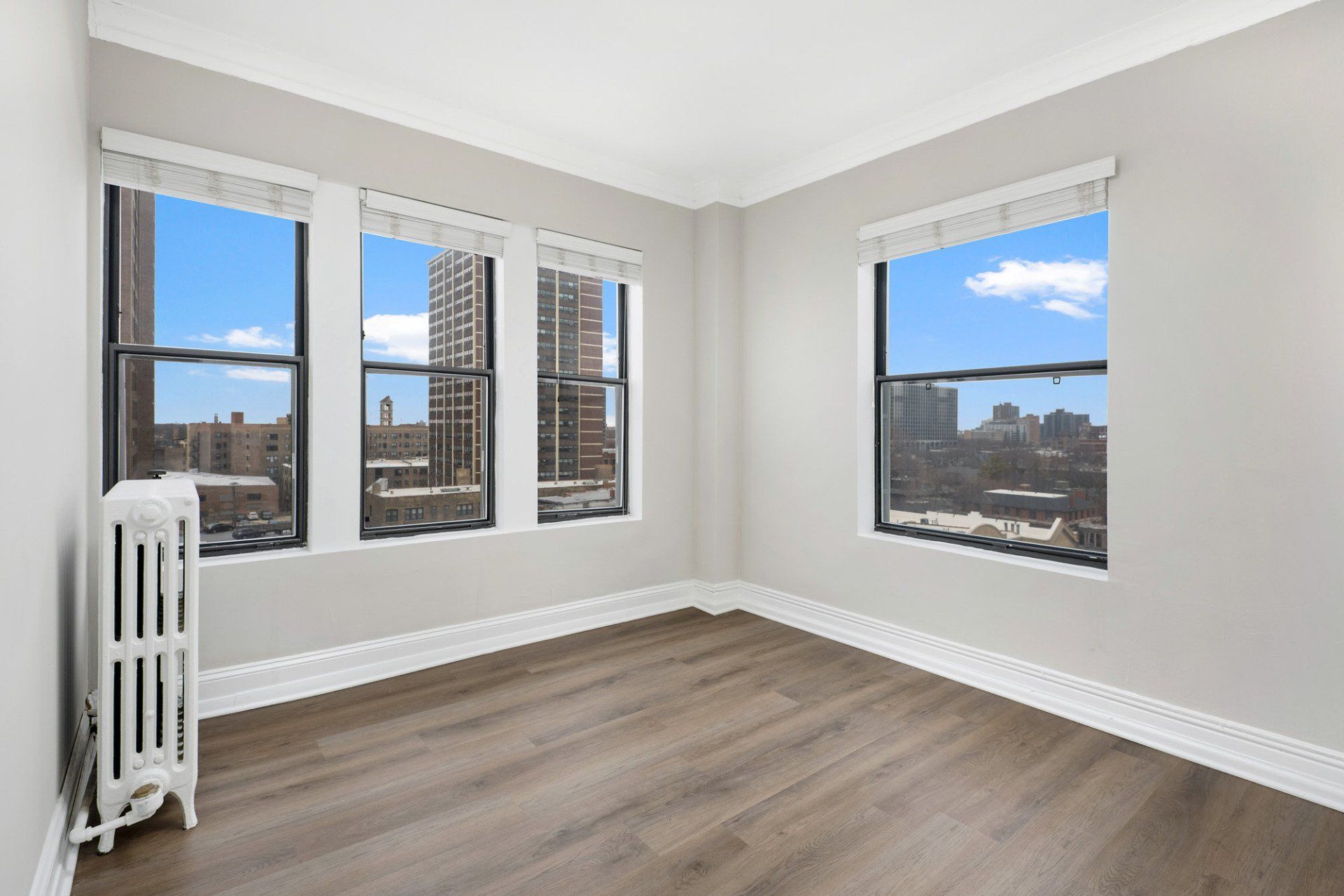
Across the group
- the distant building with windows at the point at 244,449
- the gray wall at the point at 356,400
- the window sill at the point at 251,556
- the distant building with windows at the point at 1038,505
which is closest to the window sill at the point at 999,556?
the distant building with windows at the point at 1038,505

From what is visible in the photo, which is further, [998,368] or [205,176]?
[998,368]

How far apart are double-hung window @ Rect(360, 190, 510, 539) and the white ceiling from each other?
22.5 inches

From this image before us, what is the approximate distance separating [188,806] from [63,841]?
29 cm

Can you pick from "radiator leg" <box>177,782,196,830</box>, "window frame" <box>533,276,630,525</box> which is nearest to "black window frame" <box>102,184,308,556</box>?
"radiator leg" <box>177,782,196,830</box>

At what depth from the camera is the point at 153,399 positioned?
2.85 meters

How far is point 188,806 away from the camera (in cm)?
209

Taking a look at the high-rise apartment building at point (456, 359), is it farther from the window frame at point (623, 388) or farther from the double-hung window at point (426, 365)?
the window frame at point (623, 388)

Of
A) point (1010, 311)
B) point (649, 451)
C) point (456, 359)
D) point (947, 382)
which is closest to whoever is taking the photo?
A: point (1010, 311)

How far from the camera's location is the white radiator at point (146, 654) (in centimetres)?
197

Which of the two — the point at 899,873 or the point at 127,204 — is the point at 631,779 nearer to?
the point at 899,873

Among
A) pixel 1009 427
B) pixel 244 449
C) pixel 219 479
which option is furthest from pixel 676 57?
pixel 219 479

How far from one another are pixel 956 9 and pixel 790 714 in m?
3.00

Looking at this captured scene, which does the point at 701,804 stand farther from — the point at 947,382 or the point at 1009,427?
the point at 947,382

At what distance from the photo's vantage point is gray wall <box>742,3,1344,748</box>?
2.36 metres
